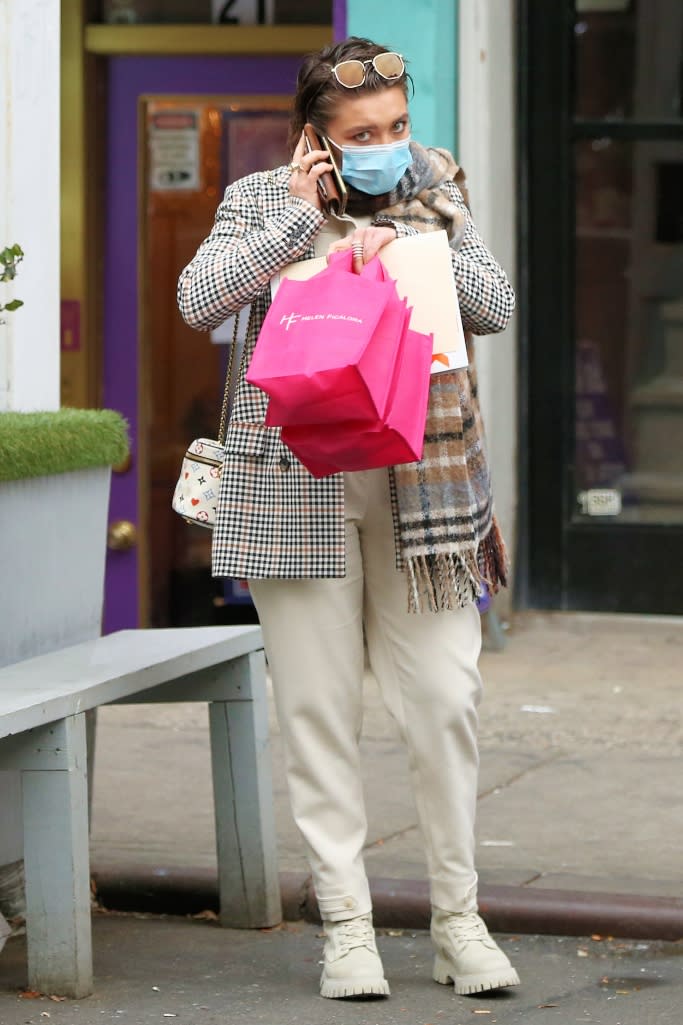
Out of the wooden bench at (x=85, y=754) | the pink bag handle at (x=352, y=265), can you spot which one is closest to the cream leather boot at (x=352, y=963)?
the wooden bench at (x=85, y=754)

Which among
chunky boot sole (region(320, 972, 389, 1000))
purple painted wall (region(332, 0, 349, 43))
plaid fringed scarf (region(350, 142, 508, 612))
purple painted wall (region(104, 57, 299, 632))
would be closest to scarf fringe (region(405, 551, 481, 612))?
plaid fringed scarf (region(350, 142, 508, 612))

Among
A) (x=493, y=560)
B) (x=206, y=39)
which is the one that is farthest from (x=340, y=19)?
(x=493, y=560)

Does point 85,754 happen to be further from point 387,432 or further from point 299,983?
point 387,432

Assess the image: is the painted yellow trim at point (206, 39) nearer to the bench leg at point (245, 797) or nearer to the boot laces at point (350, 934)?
the bench leg at point (245, 797)

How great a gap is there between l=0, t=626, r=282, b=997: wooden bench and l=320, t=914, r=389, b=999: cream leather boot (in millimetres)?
516

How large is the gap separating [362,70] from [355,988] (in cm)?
187

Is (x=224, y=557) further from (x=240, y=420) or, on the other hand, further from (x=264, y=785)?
(x=264, y=785)

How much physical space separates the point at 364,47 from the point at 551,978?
2049 millimetres

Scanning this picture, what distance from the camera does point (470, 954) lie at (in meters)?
3.94

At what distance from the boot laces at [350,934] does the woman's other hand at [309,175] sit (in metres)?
1.48

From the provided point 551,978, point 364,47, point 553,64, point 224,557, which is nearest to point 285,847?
point 551,978

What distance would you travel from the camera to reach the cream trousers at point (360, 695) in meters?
3.89

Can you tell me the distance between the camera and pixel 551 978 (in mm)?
4172

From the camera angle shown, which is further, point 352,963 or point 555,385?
point 555,385
